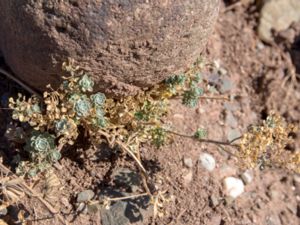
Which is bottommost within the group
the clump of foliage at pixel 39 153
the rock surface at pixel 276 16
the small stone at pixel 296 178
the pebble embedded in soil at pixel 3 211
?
the pebble embedded in soil at pixel 3 211

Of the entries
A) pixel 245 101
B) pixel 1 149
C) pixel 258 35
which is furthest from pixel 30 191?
pixel 258 35

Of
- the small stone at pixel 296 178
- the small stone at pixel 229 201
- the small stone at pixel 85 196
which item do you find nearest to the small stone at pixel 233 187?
the small stone at pixel 229 201

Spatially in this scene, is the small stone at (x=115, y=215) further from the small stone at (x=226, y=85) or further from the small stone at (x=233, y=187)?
the small stone at (x=226, y=85)

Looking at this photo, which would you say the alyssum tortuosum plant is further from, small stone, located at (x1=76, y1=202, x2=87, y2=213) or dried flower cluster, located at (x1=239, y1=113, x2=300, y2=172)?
small stone, located at (x1=76, y1=202, x2=87, y2=213)

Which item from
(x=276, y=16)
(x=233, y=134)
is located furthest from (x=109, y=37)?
(x=276, y=16)

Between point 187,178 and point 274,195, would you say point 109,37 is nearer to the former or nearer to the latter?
point 187,178

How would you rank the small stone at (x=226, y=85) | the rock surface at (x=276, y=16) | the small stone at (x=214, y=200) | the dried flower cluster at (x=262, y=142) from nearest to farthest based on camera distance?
the dried flower cluster at (x=262, y=142) → the small stone at (x=214, y=200) → the small stone at (x=226, y=85) → the rock surface at (x=276, y=16)

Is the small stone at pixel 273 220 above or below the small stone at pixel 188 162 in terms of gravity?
below

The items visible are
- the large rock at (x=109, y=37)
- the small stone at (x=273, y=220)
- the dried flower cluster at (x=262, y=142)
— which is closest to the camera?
the large rock at (x=109, y=37)
